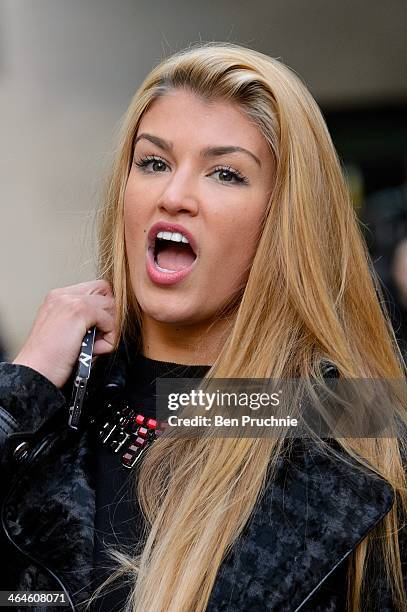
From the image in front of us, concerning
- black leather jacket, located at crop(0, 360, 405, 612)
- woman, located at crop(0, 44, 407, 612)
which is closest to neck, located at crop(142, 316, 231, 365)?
woman, located at crop(0, 44, 407, 612)

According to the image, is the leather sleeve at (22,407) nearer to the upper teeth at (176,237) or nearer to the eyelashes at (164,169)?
the upper teeth at (176,237)

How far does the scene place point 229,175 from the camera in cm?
243

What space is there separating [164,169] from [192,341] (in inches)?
15.6

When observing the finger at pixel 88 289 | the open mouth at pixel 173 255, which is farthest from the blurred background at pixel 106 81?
the open mouth at pixel 173 255

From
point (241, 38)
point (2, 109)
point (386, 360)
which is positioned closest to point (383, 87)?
point (241, 38)

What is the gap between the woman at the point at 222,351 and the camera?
7.22 feet

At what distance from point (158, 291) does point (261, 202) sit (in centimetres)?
30

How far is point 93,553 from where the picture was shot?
7.59 feet

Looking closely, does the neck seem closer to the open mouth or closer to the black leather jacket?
the open mouth

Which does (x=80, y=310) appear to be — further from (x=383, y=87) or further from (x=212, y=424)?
(x=383, y=87)

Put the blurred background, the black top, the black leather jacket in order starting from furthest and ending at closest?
the blurred background
the black top
the black leather jacket

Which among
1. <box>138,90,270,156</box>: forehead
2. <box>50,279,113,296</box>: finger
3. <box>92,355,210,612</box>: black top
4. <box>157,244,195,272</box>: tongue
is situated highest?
<box>138,90,270,156</box>: forehead

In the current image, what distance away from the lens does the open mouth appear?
8.02 feet

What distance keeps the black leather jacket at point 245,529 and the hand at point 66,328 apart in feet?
0.15
